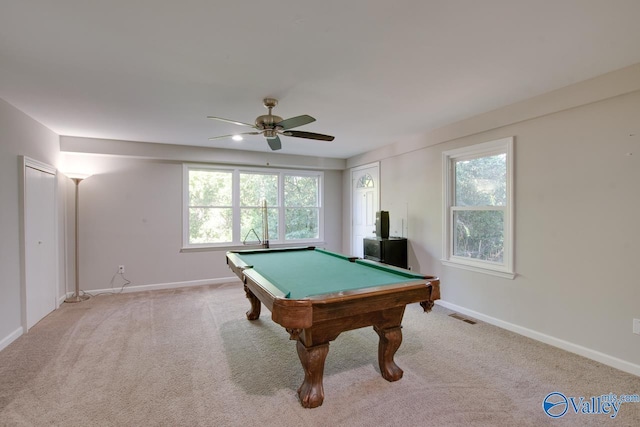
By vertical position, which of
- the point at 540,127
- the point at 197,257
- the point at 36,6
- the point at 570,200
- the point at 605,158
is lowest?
A: the point at 197,257

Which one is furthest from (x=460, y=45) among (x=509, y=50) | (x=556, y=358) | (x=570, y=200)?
(x=556, y=358)

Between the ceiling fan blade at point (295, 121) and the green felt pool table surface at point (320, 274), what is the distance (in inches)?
50.5

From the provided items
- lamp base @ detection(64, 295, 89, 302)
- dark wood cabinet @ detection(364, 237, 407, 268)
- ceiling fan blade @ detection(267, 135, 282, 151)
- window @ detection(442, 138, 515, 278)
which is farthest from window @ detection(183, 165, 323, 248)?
window @ detection(442, 138, 515, 278)

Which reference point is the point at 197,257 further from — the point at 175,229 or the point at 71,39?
the point at 71,39

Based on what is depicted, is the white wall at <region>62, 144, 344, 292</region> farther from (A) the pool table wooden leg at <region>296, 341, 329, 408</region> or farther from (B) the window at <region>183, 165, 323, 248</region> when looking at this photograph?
(A) the pool table wooden leg at <region>296, 341, 329, 408</region>

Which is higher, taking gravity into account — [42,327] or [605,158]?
[605,158]

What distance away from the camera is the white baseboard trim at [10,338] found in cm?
276

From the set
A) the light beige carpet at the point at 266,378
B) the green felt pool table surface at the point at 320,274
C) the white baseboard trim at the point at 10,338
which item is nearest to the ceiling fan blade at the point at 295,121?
the green felt pool table surface at the point at 320,274

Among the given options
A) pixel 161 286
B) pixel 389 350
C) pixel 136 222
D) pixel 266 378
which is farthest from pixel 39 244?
pixel 389 350

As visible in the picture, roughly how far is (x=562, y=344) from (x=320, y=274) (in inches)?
93.6

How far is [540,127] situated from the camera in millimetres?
2924

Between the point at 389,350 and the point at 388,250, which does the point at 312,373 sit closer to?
the point at 389,350

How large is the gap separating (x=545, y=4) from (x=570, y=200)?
6.08 ft

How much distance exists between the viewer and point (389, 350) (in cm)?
228
